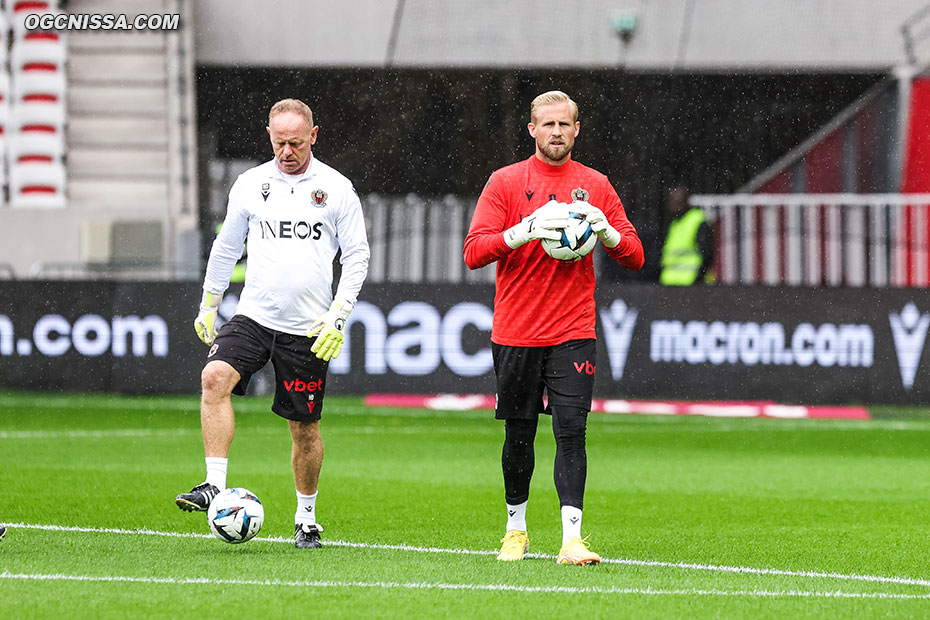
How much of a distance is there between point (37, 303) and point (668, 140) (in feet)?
36.2

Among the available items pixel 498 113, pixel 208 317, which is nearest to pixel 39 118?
pixel 498 113

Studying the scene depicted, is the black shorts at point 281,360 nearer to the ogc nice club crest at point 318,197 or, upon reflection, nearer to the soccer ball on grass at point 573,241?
the ogc nice club crest at point 318,197

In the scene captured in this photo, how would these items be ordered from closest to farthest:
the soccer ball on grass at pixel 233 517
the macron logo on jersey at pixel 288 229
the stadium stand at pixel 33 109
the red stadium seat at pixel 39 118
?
1. the soccer ball on grass at pixel 233 517
2. the macron logo on jersey at pixel 288 229
3. the stadium stand at pixel 33 109
4. the red stadium seat at pixel 39 118

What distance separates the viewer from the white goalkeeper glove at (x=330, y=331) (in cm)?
712

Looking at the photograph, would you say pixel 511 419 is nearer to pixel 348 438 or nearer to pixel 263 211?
pixel 263 211

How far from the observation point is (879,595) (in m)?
5.93

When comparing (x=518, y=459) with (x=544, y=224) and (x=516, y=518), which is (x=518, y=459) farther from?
(x=544, y=224)

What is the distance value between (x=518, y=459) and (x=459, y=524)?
122 centimetres

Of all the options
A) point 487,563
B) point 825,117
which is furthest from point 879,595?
→ point 825,117

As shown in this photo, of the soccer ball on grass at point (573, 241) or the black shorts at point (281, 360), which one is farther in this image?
the black shorts at point (281, 360)

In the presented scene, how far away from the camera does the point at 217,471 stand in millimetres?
6871

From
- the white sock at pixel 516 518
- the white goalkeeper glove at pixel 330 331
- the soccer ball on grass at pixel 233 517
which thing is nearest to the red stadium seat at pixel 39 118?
the white goalkeeper glove at pixel 330 331

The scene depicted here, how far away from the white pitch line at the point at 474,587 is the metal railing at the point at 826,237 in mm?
11490

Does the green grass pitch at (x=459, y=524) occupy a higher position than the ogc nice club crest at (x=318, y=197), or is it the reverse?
the ogc nice club crest at (x=318, y=197)
